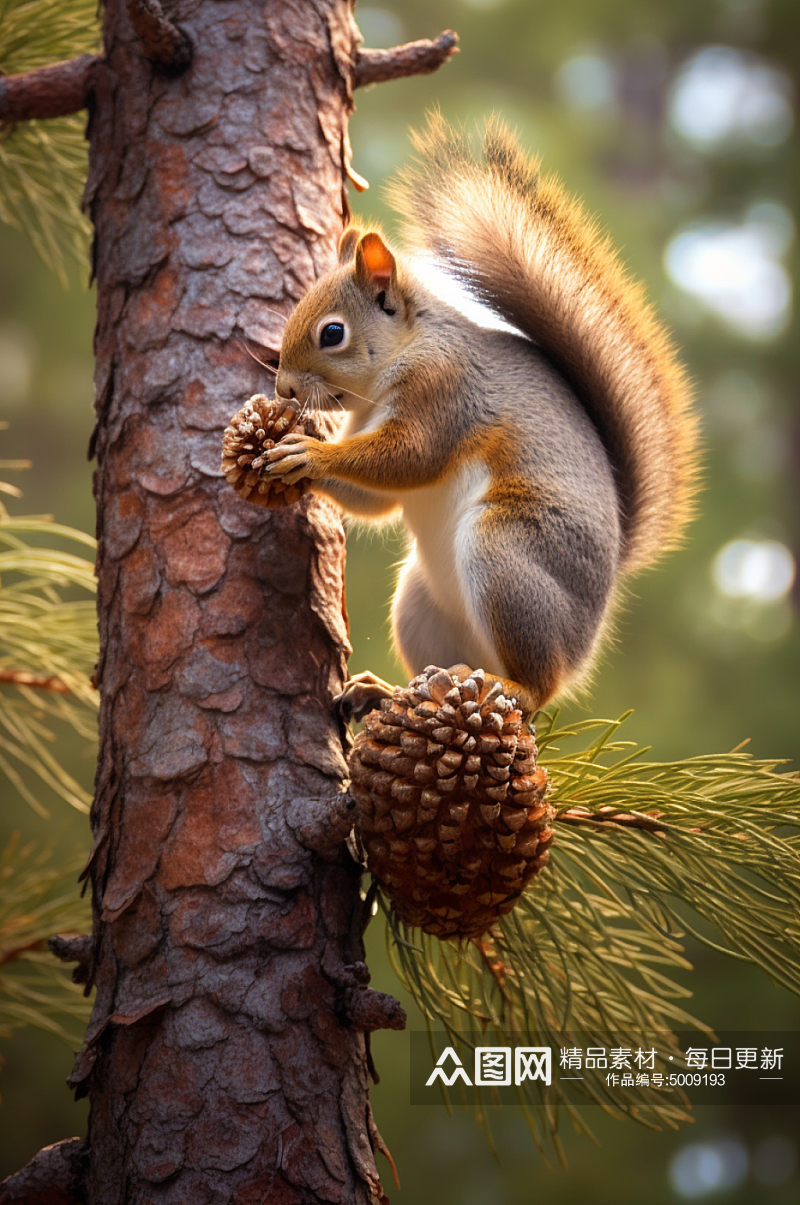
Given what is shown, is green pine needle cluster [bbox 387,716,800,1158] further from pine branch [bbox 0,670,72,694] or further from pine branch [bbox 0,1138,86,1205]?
pine branch [bbox 0,670,72,694]

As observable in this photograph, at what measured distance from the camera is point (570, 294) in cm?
100

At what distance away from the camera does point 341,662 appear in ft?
2.99

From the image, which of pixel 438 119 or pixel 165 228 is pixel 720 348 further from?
pixel 165 228

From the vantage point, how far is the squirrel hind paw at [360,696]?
34.6 inches

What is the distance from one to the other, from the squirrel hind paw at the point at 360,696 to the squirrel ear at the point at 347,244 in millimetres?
471

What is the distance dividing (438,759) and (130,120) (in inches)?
30.2

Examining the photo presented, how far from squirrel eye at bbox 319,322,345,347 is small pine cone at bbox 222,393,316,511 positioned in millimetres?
155

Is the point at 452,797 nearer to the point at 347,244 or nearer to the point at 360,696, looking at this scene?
the point at 360,696

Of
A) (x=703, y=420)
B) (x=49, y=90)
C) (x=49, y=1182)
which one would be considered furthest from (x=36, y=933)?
(x=703, y=420)

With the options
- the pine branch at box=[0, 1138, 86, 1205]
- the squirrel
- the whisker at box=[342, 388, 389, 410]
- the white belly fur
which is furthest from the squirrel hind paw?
the pine branch at box=[0, 1138, 86, 1205]

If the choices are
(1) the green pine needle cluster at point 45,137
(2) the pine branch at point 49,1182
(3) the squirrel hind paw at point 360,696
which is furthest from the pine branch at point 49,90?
(2) the pine branch at point 49,1182

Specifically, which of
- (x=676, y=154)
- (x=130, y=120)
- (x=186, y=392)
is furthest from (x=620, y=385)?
(x=676, y=154)

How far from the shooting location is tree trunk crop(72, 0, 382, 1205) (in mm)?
714

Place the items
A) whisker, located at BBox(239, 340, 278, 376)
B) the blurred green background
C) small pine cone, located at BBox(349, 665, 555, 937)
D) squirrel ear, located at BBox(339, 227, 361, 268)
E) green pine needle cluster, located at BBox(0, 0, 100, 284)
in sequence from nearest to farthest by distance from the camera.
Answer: small pine cone, located at BBox(349, 665, 555, 937), whisker, located at BBox(239, 340, 278, 376), squirrel ear, located at BBox(339, 227, 361, 268), green pine needle cluster, located at BBox(0, 0, 100, 284), the blurred green background
